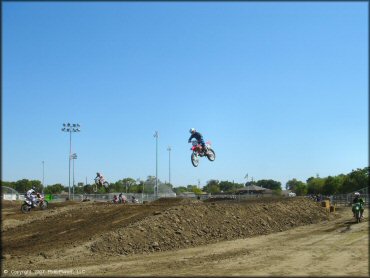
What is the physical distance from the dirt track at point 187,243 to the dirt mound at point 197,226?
4 centimetres

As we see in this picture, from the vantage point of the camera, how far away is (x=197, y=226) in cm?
2038

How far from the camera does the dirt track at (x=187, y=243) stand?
42.8 feet

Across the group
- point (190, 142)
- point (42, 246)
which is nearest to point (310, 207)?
point (190, 142)

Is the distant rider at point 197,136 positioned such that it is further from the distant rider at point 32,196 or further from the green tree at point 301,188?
the green tree at point 301,188

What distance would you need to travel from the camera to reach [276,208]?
1048 inches

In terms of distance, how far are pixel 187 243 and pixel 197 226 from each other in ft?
6.15

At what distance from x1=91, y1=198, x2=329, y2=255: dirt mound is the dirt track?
0.04 metres

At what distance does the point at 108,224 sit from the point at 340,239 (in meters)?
10.7

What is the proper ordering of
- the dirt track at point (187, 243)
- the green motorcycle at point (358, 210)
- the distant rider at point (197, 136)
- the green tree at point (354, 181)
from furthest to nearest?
the green tree at point (354, 181)
the distant rider at point (197, 136)
the green motorcycle at point (358, 210)
the dirt track at point (187, 243)

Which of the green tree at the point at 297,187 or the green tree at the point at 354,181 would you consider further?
the green tree at the point at 297,187

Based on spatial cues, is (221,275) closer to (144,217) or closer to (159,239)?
(159,239)

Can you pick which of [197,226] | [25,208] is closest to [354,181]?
[197,226]

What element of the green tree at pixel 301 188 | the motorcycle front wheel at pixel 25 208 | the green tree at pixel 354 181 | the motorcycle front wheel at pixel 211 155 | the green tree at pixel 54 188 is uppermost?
the motorcycle front wheel at pixel 211 155

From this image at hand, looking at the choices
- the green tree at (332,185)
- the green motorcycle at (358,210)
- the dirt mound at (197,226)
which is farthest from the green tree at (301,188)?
the green motorcycle at (358,210)
